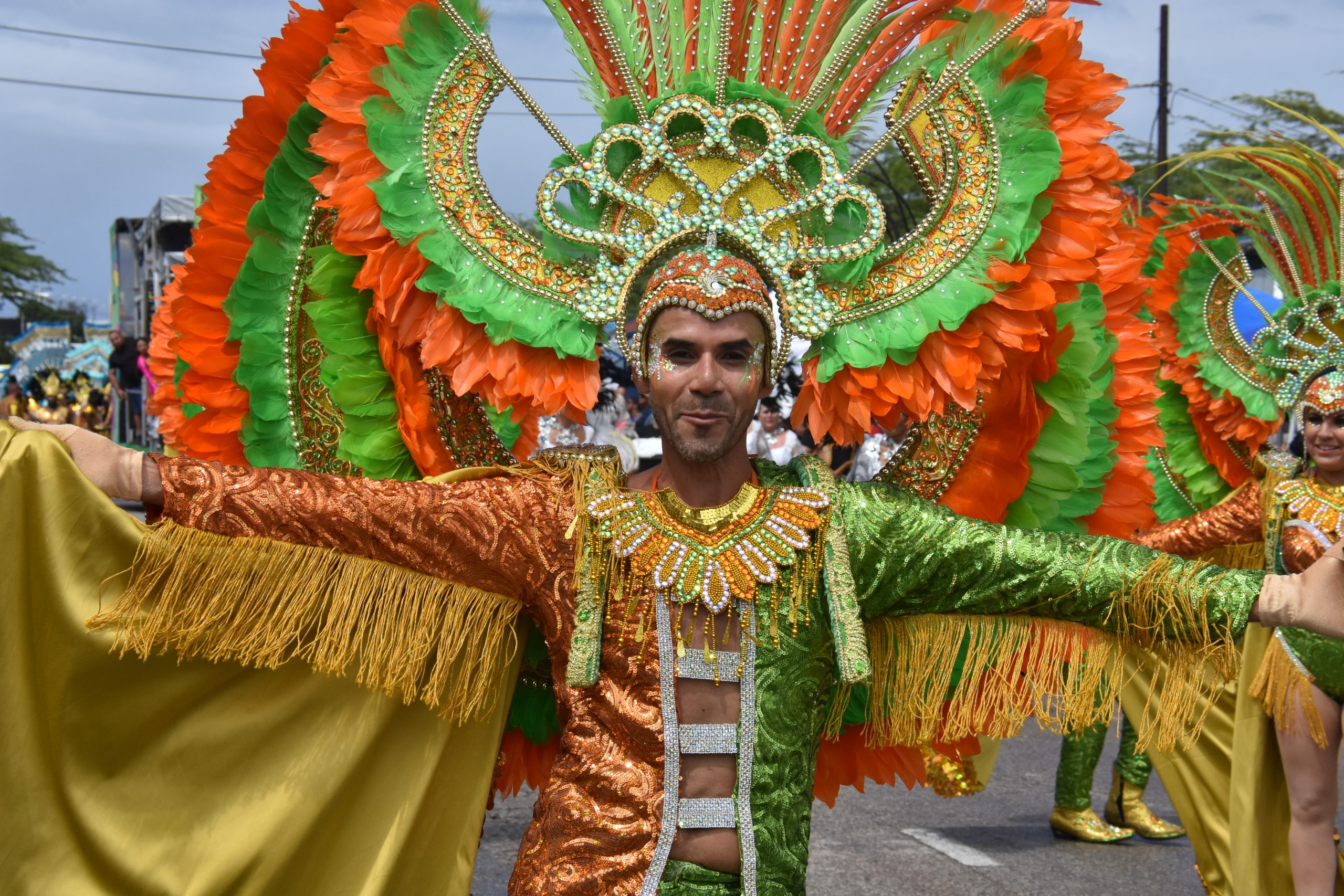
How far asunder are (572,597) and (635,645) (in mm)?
155

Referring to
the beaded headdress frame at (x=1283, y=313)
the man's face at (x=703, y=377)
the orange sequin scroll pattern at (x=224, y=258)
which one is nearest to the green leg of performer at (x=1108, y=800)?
the beaded headdress frame at (x=1283, y=313)

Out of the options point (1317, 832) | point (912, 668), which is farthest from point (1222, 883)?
point (912, 668)

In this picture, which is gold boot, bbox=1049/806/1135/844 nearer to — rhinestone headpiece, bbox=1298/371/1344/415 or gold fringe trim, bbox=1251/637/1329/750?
gold fringe trim, bbox=1251/637/1329/750

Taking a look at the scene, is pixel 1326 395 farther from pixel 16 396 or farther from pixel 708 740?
pixel 16 396

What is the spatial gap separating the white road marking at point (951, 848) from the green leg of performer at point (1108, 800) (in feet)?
1.77

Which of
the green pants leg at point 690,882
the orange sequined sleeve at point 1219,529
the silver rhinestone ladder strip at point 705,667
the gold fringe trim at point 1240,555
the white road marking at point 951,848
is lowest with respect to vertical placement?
the white road marking at point 951,848

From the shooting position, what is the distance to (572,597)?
261cm

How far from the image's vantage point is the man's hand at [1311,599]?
241 cm

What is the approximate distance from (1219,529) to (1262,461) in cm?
33

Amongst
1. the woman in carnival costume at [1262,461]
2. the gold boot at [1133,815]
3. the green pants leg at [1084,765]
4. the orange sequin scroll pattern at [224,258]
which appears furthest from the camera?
the gold boot at [1133,815]

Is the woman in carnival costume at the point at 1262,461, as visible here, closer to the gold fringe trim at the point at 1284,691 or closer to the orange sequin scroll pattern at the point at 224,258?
the gold fringe trim at the point at 1284,691

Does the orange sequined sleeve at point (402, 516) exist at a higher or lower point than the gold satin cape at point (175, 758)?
higher

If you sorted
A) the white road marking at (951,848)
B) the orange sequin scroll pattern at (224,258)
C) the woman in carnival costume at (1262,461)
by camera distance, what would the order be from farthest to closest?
1. the white road marking at (951,848)
2. the woman in carnival costume at (1262,461)
3. the orange sequin scroll pattern at (224,258)

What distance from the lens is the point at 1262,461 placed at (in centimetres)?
515
